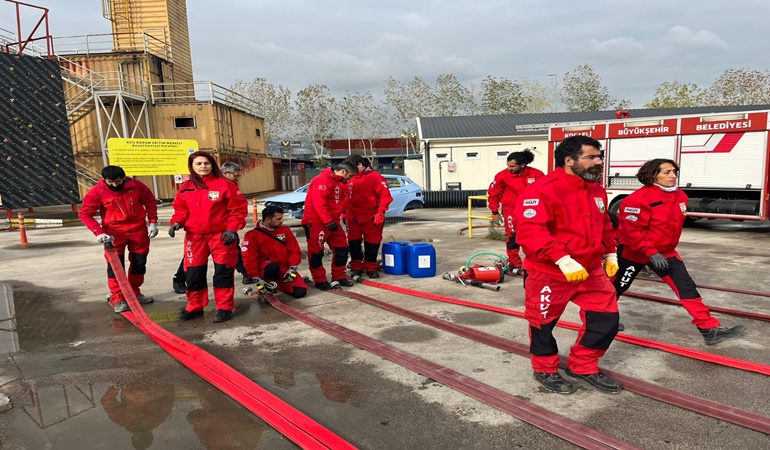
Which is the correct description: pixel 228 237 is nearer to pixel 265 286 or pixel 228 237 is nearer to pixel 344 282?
pixel 265 286

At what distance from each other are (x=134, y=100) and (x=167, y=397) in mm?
23729

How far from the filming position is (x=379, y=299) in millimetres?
6055

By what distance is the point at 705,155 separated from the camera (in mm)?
10953

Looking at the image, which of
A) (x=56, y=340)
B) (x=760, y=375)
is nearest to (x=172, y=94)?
(x=56, y=340)

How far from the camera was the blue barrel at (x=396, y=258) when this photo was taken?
290 inches

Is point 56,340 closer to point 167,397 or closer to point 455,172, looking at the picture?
point 167,397

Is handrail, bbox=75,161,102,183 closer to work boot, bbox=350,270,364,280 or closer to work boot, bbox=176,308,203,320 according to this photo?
work boot, bbox=350,270,364,280

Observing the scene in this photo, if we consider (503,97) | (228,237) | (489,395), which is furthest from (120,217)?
(503,97)

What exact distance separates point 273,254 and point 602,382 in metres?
4.10

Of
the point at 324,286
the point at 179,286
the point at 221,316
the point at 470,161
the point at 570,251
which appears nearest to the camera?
the point at 570,251

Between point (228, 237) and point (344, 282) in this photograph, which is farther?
point (344, 282)

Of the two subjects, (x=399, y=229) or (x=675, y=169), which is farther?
(x=399, y=229)

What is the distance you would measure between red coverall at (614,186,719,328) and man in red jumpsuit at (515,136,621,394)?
1.10 meters

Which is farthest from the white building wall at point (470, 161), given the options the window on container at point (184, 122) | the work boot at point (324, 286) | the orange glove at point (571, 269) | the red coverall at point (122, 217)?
the orange glove at point (571, 269)
